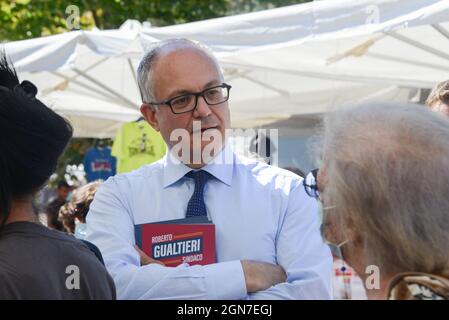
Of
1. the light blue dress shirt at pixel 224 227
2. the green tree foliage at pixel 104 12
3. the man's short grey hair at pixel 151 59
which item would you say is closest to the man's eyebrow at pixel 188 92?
the man's short grey hair at pixel 151 59

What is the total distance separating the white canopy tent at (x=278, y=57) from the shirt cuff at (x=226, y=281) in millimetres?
609

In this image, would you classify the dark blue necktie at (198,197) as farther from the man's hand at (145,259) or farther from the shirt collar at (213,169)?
the man's hand at (145,259)

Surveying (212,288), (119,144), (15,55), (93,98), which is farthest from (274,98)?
(212,288)

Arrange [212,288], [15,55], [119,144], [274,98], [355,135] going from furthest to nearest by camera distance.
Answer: [274,98], [119,144], [15,55], [212,288], [355,135]

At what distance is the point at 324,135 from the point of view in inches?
78.7

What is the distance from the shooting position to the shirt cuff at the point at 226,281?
103 inches

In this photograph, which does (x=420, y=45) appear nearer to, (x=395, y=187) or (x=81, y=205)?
(x=81, y=205)

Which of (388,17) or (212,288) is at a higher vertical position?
(388,17)

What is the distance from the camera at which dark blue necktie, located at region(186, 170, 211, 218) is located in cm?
286

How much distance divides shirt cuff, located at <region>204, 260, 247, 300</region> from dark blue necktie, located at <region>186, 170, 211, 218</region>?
0.90 feet

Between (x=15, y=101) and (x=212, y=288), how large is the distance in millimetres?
923

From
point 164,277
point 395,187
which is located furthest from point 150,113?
point 395,187

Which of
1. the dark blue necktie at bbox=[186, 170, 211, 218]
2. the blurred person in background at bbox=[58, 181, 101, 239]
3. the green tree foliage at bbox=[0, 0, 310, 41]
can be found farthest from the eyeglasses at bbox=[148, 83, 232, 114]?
the green tree foliage at bbox=[0, 0, 310, 41]
